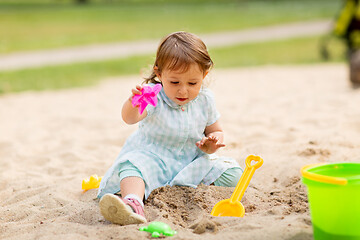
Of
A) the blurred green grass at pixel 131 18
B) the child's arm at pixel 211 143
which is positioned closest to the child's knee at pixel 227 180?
the child's arm at pixel 211 143

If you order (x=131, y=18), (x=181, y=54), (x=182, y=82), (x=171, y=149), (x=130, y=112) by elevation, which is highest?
(x=181, y=54)

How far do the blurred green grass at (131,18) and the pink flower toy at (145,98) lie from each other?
975cm

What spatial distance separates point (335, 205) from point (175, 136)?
104cm

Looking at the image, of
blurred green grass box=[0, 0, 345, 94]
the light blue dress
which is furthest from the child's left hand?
blurred green grass box=[0, 0, 345, 94]

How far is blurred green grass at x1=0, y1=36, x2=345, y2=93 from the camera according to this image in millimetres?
7223

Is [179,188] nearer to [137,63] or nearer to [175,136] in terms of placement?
[175,136]

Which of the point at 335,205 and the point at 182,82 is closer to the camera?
the point at 335,205

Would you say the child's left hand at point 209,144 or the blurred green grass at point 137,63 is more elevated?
the child's left hand at point 209,144

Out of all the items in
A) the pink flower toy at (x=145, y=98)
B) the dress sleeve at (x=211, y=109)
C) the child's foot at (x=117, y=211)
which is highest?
the pink flower toy at (x=145, y=98)

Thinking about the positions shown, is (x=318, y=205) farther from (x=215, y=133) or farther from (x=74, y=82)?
(x=74, y=82)

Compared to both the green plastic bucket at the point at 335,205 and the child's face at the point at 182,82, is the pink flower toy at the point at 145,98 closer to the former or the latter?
the child's face at the point at 182,82

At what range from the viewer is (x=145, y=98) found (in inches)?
86.7

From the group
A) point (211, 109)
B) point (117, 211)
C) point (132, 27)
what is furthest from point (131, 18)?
point (117, 211)

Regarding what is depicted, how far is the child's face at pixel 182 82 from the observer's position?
91.4 inches
